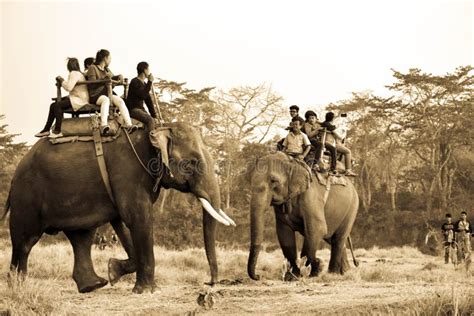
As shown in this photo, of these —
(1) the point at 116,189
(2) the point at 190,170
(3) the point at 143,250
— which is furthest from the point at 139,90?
(3) the point at 143,250

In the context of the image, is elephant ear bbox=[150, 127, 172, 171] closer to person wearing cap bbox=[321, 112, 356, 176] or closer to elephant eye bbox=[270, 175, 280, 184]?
elephant eye bbox=[270, 175, 280, 184]

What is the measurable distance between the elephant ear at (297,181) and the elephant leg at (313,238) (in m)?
0.54

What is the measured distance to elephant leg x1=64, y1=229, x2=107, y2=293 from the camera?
11934mm

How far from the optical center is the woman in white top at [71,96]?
11961 mm

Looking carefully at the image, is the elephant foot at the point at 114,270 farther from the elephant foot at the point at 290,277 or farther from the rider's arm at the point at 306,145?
the rider's arm at the point at 306,145

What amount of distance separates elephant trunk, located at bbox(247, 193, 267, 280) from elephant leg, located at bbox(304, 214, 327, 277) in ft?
3.44

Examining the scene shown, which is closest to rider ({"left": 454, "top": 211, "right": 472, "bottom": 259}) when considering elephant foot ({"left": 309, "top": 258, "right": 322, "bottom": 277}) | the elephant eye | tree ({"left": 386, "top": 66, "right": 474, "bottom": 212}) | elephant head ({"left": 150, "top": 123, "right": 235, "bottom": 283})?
elephant foot ({"left": 309, "top": 258, "right": 322, "bottom": 277})

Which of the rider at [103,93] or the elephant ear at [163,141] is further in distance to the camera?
the rider at [103,93]

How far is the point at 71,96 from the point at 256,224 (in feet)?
14.0

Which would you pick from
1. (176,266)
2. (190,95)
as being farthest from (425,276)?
(190,95)

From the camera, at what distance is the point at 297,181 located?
15.2 meters

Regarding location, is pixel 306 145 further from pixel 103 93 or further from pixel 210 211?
pixel 103 93

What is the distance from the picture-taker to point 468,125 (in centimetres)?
4366

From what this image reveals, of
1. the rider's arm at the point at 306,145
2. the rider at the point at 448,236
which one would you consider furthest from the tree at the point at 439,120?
the rider's arm at the point at 306,145
